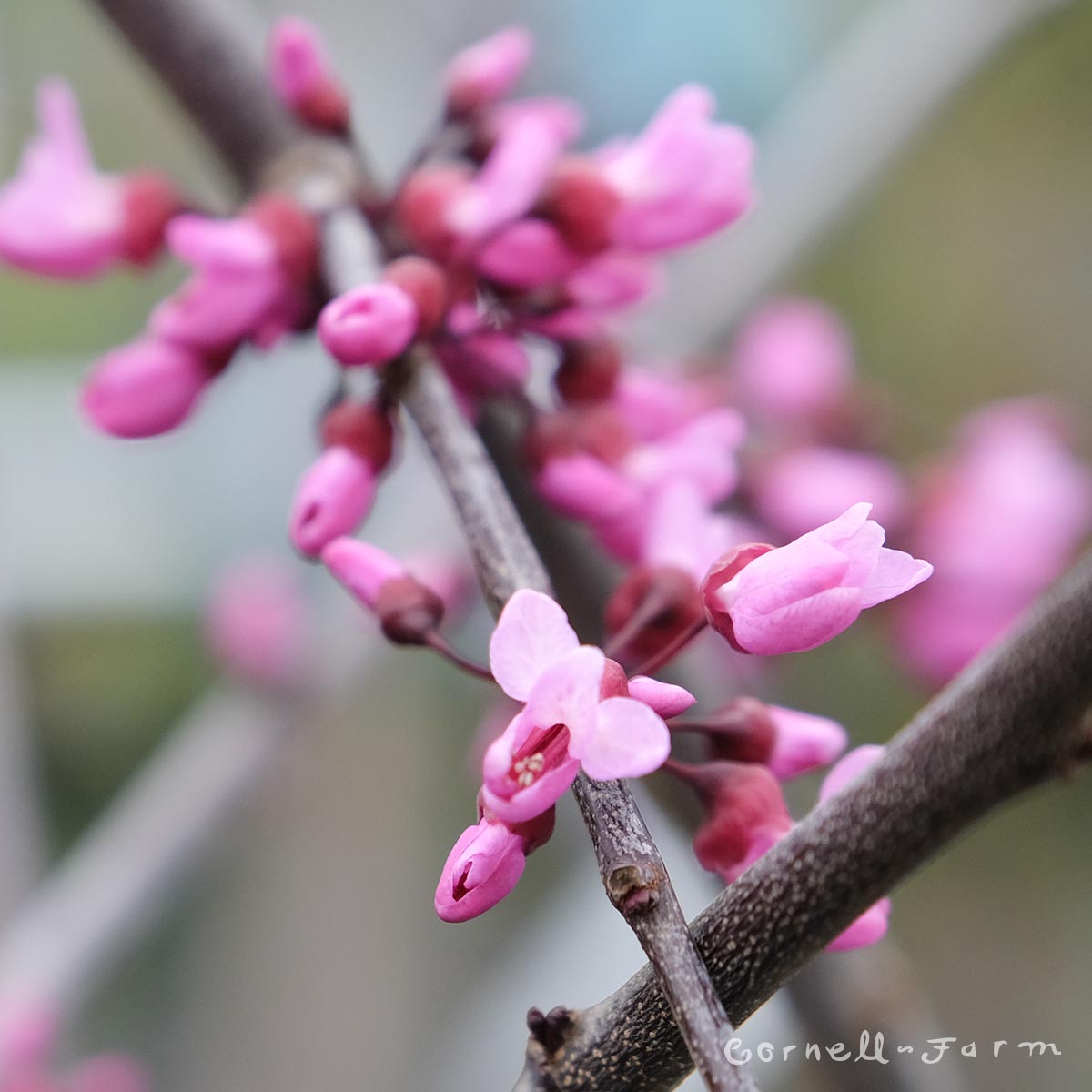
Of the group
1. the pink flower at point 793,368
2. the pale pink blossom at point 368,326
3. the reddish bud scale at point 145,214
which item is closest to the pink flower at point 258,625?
the pink flower at point 793,368

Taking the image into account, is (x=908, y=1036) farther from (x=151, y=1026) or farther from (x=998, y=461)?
(x=151, y=1026)

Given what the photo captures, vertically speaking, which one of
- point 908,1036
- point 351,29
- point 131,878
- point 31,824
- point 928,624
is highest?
point 351,29

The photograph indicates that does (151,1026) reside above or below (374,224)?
above

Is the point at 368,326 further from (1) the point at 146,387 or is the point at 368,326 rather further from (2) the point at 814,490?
(2) the point at 814,490

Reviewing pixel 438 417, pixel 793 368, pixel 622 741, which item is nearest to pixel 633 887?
pixel 622 741

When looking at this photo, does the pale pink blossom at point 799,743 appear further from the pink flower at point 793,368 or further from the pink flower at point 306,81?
the pink flower at point 793,368

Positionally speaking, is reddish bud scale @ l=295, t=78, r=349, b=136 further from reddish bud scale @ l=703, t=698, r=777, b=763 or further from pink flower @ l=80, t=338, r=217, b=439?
reddish bud scale @ l=703, t=698, r=777, b=763

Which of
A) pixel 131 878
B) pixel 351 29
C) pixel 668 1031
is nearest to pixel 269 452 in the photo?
pixel 351 29
